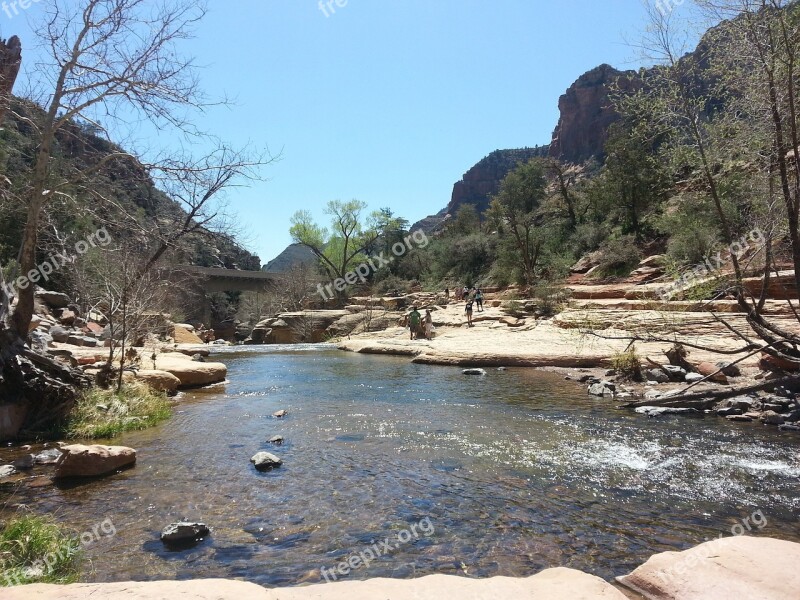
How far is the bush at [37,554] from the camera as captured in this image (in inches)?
135

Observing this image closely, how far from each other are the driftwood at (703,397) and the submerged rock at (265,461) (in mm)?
6734

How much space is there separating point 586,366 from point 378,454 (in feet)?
32.8

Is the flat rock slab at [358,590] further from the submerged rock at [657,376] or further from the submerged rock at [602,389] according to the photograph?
the submerged rock at [657,376]

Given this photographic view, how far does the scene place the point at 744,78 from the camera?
8.20 m

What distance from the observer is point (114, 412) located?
826cm

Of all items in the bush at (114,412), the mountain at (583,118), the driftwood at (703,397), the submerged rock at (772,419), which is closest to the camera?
the bush at (114,412)

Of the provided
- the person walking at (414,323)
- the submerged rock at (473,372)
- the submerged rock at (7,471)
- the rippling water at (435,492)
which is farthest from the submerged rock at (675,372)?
the person walking at (414,323)

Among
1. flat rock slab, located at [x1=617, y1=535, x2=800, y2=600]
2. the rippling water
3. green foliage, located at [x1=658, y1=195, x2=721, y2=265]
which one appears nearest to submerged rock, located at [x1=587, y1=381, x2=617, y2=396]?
the rippling water

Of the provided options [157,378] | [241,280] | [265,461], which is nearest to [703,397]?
[265,461]

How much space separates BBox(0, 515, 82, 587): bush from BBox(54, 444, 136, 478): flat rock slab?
5.76 feet

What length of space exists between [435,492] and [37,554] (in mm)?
3561

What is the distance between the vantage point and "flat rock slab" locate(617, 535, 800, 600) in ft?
8.98

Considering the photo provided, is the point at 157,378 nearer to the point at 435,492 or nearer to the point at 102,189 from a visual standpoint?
the point at 102,189

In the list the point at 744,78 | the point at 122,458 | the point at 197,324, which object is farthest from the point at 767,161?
the point at 197,324
